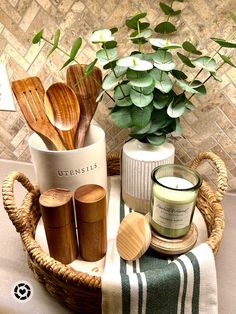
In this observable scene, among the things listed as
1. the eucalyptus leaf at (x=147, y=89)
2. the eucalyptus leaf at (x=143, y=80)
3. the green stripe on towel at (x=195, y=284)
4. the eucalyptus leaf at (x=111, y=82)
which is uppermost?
the eucalyptus leaf at (x=143, y=80)

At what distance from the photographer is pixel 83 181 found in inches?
20.6

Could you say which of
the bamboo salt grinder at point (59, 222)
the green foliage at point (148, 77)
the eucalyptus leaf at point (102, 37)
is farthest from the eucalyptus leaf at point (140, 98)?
the bamboo salt grinder at point (59, 222)

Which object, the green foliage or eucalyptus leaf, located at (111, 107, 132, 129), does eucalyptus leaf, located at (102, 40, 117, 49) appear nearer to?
the green foliage

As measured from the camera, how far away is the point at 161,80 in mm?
511

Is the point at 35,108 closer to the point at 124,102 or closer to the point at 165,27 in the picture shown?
the point at 124,102

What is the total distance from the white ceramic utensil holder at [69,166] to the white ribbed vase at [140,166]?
0.21ft

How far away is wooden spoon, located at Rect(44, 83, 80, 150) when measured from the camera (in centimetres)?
55

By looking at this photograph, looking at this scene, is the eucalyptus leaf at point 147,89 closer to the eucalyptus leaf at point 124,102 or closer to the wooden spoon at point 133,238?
the eucalyptus leaf at point 124,102

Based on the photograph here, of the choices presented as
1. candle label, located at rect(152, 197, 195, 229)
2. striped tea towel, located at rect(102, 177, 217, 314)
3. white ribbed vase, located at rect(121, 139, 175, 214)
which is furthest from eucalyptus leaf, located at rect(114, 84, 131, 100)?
striped tea towel, located at rect(102, 177, 217, 314)

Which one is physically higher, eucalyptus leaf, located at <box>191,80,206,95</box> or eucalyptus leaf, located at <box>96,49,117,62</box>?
eucalyptus leaf, located at <box>96,49,117,62</box>

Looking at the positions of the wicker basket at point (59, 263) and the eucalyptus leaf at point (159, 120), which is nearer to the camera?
the wicker basket at point (59, 263)

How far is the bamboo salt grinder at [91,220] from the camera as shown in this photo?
0.44 meters

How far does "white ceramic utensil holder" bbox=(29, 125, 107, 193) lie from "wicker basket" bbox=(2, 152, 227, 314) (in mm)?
62

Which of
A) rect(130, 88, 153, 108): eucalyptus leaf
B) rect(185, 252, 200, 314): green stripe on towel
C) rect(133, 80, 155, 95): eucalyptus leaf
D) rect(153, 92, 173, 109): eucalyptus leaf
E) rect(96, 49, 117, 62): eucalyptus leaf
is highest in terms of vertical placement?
rect(96, 49, 117, 62): eucalyptus leaf
